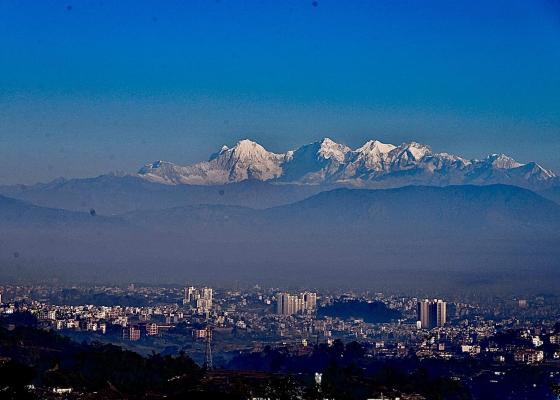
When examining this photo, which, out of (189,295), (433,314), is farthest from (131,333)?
(189,295)

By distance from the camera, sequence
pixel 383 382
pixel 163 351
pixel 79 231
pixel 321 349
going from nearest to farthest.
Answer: pixel 383 382, pixel 321 349, pixel 163 351, pixel 79 231

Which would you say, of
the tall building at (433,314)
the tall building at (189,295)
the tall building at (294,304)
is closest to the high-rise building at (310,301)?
the tall building at (294,304)

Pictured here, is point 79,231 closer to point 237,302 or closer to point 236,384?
point 237,302

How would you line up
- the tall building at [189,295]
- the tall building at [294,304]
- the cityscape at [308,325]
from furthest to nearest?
the tall building at [189,295] < the tall building at [294,304] < the cityscape at [308,325]

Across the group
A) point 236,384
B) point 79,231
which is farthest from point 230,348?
point 79,231

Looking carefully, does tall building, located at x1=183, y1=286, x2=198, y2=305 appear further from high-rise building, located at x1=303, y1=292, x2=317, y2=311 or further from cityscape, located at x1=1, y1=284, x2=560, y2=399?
high-rise building, located at x1=303, y1=292, x2=317, y2=311

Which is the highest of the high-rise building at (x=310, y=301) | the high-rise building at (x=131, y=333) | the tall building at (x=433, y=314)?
the high-rise building at (x=310, y=301)

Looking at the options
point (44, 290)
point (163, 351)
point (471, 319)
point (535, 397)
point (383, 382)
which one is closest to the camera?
point (383, 382)

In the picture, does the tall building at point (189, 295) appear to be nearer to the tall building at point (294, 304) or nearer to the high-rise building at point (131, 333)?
the tall building at point (294, 304)

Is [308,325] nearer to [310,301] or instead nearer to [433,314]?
[433,314]

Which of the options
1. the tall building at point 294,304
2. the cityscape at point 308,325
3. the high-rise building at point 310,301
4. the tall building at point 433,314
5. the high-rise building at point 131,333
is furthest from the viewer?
the high-rise building at point 310,301

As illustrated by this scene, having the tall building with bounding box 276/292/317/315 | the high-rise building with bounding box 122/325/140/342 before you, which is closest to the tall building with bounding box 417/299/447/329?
the tall building with bounding box 276/292/317/315
